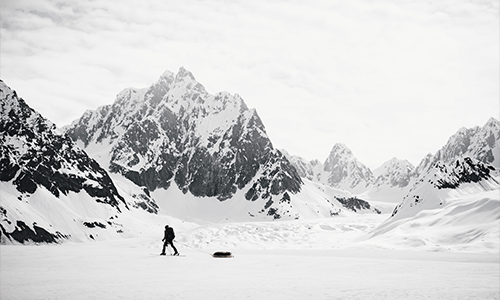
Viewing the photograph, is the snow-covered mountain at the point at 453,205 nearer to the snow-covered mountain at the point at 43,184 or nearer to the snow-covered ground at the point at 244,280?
the snow-covered ground at the point at 244,280

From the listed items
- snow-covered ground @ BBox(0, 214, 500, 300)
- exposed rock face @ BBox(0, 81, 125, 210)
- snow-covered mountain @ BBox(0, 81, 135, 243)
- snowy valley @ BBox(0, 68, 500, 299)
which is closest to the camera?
snow-covered ground @ BBox(0, 214, 500, 300)

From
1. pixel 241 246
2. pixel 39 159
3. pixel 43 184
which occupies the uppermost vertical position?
pixel 39 159

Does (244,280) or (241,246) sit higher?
(244,280)

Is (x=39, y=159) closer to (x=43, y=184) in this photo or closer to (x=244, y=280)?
(x=43, y=184)

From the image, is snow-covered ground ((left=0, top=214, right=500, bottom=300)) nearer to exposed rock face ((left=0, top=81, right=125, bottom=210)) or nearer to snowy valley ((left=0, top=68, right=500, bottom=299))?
snowy valley ((left=0, top=68, right=500, bottom=299))

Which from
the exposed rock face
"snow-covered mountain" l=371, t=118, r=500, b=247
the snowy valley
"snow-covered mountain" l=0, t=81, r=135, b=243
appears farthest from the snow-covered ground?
the exposed rock face

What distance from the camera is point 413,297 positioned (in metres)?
9.79

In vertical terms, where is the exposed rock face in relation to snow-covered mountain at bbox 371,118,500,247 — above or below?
above

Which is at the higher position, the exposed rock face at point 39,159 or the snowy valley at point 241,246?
the exposed rock face at point 39,159

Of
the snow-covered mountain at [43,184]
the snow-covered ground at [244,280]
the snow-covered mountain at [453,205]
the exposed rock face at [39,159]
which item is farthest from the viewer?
the exposed rock face at [39,159]

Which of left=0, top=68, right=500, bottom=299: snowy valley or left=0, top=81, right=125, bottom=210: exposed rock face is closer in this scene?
left=0, top=68, right=500, bottom=299: snowy valley

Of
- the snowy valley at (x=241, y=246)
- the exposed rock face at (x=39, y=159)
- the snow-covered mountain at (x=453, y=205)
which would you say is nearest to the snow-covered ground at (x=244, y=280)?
the snowy valley at (x=241, y=246)

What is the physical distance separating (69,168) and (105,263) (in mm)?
148030

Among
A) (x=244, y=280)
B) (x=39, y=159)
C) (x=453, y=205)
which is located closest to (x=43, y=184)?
(x=39, y=159)
